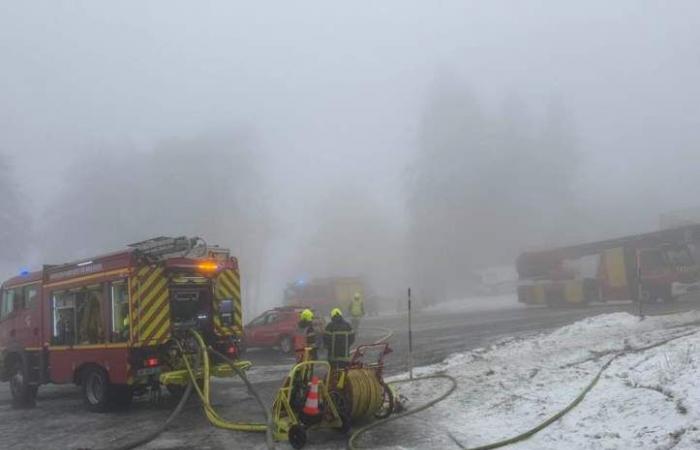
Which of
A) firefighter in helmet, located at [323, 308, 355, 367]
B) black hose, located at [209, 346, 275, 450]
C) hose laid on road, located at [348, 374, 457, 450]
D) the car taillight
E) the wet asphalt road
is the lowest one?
the wet asphalt road

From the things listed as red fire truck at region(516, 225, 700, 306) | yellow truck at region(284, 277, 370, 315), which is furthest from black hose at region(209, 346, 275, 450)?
yellow truck at region(284, 277, 370, 315)

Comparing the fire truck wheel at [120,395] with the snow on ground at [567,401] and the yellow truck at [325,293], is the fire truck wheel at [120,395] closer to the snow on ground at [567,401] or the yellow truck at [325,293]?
the snow on ground at [567,401]

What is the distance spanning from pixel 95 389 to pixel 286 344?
28.5 ft

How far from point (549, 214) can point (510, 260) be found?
24.3 feet

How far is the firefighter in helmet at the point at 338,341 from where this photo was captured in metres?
8.30

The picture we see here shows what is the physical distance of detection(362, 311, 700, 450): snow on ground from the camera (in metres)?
6.31

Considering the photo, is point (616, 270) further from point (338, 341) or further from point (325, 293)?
point (338, 341)

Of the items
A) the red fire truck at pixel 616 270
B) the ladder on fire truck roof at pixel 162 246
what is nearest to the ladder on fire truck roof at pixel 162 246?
the ladder on fire truck roof at pixel 162 246

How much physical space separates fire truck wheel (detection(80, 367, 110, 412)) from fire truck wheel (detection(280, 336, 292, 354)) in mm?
8436

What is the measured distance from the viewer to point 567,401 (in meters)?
7.91

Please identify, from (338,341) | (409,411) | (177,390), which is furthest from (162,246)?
(409,411)

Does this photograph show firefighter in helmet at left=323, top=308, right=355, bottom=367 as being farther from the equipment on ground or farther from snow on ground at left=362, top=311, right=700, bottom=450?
snow on ground at left=362, top=311, right=700, bottom=450

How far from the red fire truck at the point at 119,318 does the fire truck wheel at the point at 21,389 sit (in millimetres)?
20

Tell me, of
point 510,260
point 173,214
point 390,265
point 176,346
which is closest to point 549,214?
point 510,260
